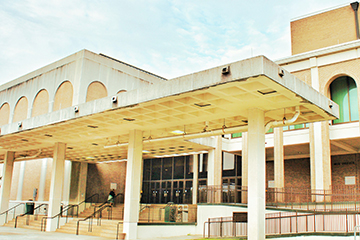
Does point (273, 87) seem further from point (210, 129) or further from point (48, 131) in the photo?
point (48, 131)

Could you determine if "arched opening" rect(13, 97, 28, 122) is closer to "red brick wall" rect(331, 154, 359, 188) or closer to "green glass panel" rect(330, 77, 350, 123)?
"green glass panel" rect(330, 77, 350, 123)

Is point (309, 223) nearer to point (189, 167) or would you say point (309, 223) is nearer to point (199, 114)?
point (199, 114)

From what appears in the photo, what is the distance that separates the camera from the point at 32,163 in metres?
35.5

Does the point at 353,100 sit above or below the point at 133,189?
above

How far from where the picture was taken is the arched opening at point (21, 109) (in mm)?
33231

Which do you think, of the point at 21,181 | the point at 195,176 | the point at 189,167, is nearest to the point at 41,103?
the point at 21,181

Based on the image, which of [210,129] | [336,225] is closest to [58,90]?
[210,129]

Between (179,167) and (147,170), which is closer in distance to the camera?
(179,167)

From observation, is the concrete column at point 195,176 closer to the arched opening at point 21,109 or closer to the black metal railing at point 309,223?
the black metal railing at point 309,223

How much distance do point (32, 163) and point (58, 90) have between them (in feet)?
32.0

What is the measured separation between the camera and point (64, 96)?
29250 mm

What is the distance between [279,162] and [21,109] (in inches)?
935

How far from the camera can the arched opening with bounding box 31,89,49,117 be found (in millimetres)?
30900

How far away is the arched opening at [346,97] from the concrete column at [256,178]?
13808mm
